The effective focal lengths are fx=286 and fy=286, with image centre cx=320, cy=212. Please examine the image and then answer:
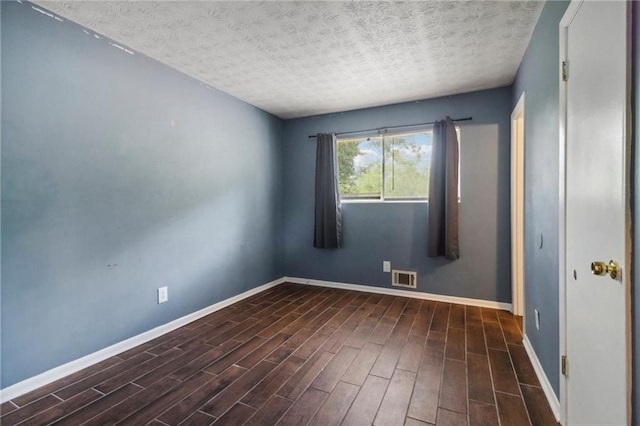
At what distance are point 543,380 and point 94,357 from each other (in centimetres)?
305

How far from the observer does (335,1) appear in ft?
5.89

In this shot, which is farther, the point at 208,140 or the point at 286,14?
the point at 208,140

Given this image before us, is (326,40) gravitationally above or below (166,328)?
above

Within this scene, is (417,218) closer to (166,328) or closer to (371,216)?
(371,216)

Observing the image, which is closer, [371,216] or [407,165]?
[407,165]

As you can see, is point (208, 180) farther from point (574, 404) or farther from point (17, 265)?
point (574, 404)

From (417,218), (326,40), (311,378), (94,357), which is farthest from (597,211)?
(94,357)

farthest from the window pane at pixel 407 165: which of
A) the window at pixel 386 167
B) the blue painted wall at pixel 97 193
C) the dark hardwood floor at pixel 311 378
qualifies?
the blue painted wall at pixel 97 193

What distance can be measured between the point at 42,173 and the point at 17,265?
1.92 feet

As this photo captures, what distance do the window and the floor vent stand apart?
3.09 ft

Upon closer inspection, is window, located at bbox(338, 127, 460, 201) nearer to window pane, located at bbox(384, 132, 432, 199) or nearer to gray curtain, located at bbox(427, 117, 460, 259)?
window pane, located at bbox(384, 132, 432, 199)

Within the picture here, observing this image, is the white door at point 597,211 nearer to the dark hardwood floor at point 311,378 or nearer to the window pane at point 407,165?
the dark hardwood floor at point 311,378

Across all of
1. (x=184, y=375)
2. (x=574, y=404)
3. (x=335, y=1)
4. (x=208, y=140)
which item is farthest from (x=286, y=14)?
(x=574, y=404)

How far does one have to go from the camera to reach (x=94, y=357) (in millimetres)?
2102
